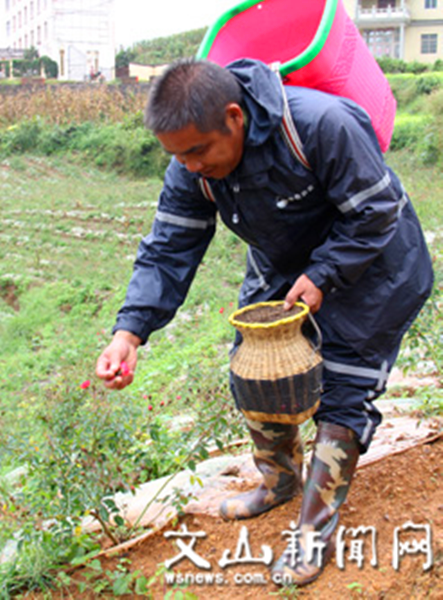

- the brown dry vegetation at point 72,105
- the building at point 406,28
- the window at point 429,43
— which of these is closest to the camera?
the brown dry vegetation at point 72,105

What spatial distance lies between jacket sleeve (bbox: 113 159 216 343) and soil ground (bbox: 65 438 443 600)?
81cm

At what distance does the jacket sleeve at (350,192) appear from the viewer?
7.20ft

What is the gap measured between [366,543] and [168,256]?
1.22 meters

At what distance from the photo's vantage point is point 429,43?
41.4 m

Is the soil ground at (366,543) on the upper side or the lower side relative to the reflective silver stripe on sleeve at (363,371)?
lower

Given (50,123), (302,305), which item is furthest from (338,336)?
(50,123)

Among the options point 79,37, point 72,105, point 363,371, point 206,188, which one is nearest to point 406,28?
point 79,37

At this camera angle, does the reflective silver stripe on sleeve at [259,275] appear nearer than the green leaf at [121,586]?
No

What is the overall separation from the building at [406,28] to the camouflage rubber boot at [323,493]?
41.6 metres

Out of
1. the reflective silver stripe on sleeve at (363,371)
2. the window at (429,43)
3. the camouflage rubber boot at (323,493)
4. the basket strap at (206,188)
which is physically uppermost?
the basket strap at (206,188)

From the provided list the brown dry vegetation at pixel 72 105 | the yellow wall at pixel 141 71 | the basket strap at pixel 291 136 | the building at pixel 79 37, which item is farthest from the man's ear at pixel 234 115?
the building at pixel 79 37

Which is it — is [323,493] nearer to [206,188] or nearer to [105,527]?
[105,527]

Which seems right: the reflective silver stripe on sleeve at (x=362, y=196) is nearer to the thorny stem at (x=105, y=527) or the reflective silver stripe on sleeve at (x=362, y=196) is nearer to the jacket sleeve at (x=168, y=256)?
the jacket sleeve at (x=168, y=256)

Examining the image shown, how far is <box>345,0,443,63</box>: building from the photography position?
4078cm
